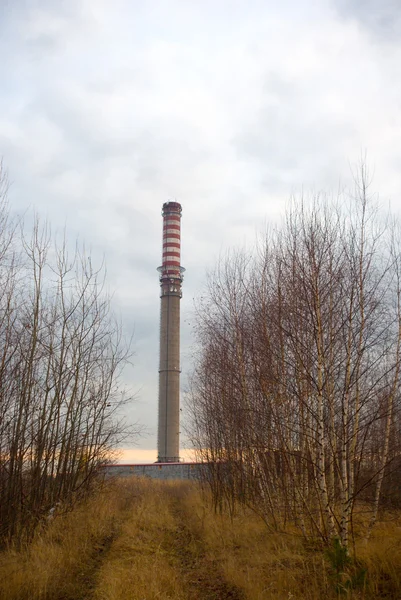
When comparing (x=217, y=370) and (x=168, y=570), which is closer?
(x=168, y=570)

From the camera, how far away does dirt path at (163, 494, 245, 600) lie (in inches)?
269

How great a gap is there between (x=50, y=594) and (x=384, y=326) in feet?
20.7

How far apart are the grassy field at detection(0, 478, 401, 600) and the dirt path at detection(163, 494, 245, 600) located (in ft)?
0.05

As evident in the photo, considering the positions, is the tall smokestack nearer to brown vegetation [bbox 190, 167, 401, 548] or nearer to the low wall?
the low wall

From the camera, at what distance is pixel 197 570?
8.34m

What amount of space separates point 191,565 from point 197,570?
52 cm

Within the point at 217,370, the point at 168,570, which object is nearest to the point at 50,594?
the point at 168,570

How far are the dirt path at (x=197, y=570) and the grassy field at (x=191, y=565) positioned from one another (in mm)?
15

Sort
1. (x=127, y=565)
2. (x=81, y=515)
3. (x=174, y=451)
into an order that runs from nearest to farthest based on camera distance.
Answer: (x=127, y=565)
(x=81, y=515)
(x=174, y=451)

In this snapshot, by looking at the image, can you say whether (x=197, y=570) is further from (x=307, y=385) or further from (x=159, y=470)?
(x=159, y=470)

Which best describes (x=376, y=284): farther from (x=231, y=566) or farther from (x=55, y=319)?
(x=55, y=319)

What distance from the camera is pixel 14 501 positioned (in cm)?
902

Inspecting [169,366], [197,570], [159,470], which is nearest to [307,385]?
[197,570]

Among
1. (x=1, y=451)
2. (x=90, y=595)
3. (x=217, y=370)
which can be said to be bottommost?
(x=90, y=595)
